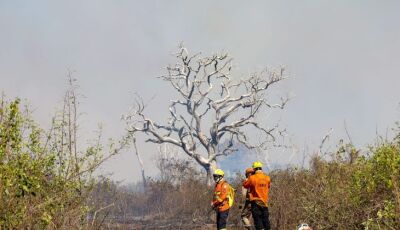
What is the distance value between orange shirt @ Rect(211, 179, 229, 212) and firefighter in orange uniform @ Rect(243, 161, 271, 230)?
0.53m

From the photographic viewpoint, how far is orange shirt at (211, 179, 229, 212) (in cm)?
1472

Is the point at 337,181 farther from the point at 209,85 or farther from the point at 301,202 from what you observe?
the point at 209,85

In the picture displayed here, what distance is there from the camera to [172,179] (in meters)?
43.8

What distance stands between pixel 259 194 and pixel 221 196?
98cm

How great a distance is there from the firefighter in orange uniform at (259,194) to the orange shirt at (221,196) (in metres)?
0.53

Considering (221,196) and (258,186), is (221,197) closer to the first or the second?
(221,196)

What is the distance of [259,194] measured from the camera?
1441 cm

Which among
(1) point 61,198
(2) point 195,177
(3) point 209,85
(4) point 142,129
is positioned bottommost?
(1) point 61,198

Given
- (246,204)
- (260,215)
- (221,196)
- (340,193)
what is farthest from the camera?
(246,204)

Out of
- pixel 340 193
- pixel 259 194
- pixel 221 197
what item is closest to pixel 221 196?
pixel 221 197

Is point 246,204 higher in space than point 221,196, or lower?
lower

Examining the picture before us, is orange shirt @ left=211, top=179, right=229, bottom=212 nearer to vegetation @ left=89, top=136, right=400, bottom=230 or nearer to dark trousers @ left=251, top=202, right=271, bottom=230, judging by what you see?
dark trousers @ left=251, top=202, right=271, bottom=230

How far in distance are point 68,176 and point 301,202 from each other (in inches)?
255

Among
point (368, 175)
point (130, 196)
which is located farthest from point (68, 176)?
point (130, 196)
